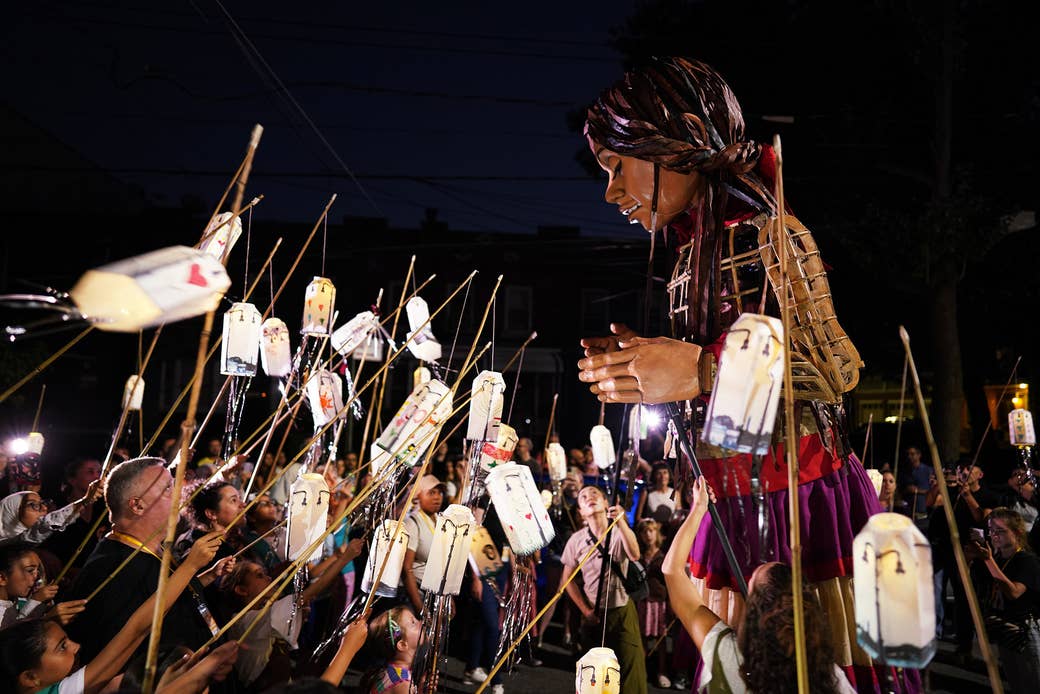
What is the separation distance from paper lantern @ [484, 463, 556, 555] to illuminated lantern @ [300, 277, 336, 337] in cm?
330

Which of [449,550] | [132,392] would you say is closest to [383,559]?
[449,550]

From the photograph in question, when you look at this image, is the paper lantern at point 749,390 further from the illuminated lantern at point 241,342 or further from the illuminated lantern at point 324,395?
the illuminated lantern at point 324,395

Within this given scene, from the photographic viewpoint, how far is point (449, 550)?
4.08m

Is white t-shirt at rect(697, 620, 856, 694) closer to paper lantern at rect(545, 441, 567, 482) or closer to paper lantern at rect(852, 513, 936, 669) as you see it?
paper lantern at rect(852, 513, 936, 669)

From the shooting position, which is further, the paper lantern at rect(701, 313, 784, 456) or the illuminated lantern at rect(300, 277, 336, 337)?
the illuminated lantern at rect(300, 277, 336, 337)

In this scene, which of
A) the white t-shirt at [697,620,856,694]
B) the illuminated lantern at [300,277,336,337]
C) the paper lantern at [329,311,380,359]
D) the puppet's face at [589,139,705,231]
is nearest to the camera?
the white t-shirt at [697,620,856,694]

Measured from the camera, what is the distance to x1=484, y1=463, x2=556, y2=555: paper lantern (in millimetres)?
4004

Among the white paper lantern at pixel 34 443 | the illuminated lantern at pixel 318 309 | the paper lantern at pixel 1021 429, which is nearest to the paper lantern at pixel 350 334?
the illuminated lantern at pixel 318 309

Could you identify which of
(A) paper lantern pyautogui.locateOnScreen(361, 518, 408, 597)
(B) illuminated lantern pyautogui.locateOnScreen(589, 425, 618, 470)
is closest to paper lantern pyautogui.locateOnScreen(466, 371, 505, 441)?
(A) paper lantern pyautogui.locateOnScreen(361, 518, 408, 597)

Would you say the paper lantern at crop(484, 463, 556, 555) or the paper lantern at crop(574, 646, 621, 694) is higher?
the paper lantern at crop(484, 463, 556, 555)

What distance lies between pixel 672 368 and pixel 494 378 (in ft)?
11.9

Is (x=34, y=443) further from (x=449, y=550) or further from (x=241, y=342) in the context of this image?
(x=449, y=550)

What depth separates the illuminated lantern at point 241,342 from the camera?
555cm

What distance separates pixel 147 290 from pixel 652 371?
1120 millimetres
